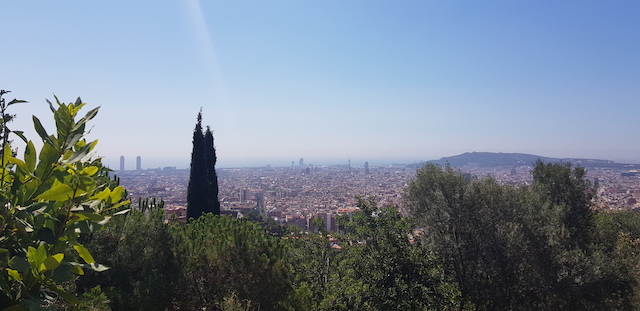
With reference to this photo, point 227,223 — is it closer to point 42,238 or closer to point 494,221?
point 42,238

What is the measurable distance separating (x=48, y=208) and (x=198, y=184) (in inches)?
657

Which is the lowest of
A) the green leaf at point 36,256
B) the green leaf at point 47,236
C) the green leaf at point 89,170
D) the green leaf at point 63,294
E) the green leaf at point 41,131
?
the green leaf at point 63,294

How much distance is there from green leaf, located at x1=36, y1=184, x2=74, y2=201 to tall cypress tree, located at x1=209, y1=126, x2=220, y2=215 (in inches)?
668

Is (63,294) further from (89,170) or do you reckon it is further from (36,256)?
(89,170)

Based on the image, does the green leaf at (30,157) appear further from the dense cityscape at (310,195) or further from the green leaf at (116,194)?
the dense cityscape at (310,195)

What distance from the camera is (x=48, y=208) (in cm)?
111

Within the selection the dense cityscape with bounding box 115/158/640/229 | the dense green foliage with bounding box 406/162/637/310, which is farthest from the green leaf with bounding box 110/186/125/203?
the dense green foliage with bounding box 406/162/637/310

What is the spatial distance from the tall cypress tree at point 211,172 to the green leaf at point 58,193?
55.6 ft

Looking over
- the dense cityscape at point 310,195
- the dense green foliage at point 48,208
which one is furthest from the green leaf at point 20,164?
the dense cityscape at point 310,195

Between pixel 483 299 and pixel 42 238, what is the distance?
1158cm

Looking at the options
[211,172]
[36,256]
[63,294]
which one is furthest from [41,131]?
[211,172]

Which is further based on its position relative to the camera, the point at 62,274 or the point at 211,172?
the point at 211,172

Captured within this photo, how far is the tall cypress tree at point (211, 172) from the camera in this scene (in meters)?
17.7

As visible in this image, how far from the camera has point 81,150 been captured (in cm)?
122
